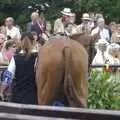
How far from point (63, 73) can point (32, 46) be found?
1.28m

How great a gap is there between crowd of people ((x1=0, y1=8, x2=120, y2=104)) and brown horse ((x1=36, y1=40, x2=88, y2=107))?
1.74 feet

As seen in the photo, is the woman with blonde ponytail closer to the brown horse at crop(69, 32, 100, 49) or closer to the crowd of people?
the crowd of people

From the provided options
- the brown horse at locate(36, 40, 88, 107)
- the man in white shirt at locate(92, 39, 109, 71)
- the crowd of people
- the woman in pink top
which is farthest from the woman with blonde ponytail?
the woman in pink top

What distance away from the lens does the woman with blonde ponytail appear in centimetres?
695

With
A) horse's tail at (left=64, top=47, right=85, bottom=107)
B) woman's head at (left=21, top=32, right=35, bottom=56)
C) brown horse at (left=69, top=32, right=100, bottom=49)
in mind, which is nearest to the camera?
horse's tail at (left=64, top=47, right=85, bottom=107)


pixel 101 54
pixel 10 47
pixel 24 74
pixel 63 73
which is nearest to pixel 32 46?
pixel 24 74

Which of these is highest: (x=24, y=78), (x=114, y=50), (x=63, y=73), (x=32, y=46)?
(x=32, y=46)

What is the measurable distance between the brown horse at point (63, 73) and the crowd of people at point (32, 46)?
530 mm

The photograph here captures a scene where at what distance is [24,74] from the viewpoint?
706 cm

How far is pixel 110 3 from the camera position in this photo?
69.8 feet

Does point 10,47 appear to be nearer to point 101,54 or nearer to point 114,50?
point 101,54

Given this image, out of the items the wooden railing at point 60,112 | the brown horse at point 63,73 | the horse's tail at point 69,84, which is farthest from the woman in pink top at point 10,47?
the wooden railing at point 60,112

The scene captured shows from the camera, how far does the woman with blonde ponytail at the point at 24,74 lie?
6.95 metres

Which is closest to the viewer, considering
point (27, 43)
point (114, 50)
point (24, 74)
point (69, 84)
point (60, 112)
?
point (60, 112)
